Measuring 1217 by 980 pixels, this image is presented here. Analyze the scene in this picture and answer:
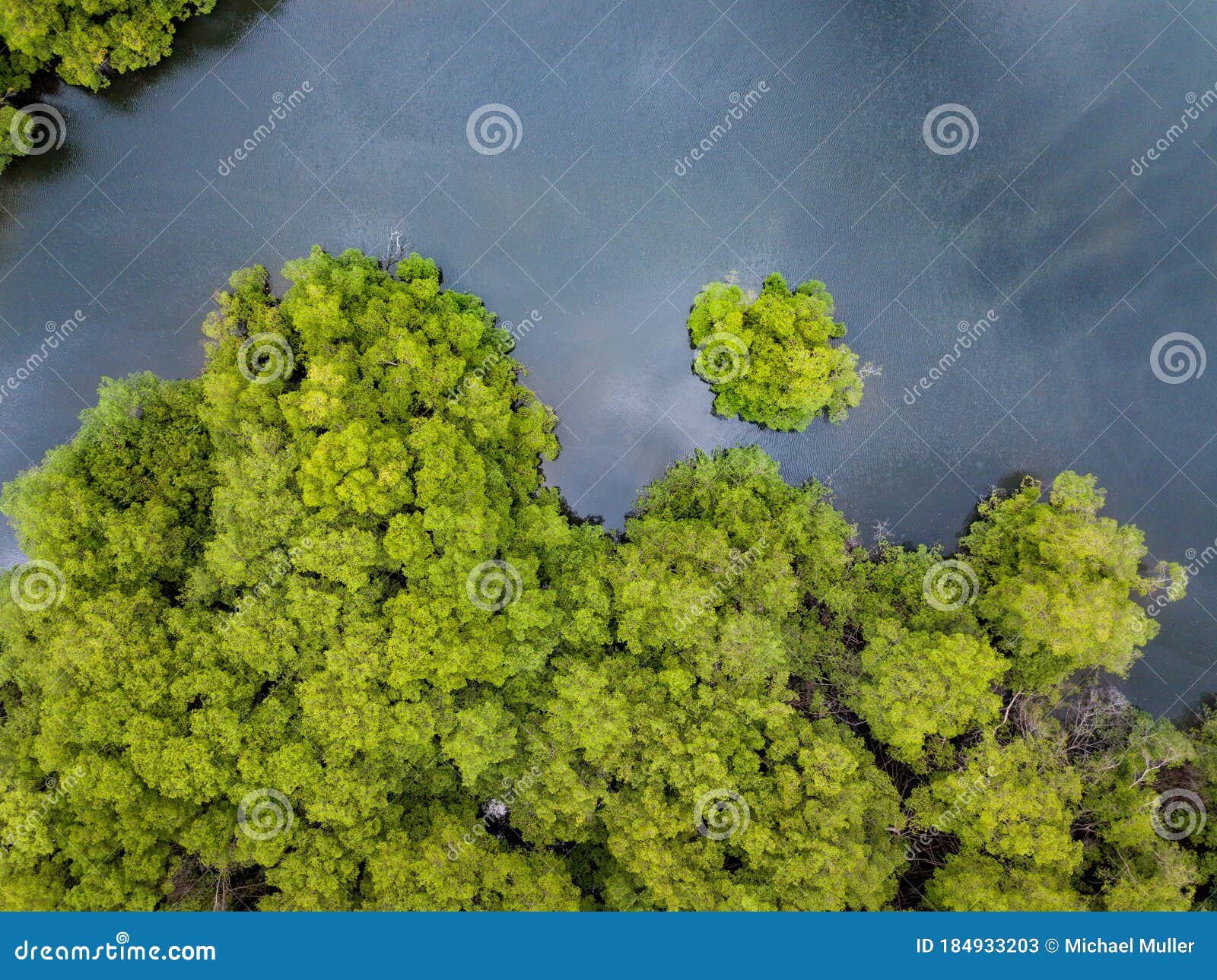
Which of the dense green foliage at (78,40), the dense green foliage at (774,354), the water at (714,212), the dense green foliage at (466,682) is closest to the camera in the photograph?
the dense green foliage at (466,682)

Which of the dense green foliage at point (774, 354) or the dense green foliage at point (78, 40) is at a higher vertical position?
the dense green foliage at point (774, 354)

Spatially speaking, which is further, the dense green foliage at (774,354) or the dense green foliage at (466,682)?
the dense green foliage at (774,354)

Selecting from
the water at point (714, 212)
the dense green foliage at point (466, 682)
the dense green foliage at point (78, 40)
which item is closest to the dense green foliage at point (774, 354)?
the water at point (714, 212)

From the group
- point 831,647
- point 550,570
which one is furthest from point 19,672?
point 831,647

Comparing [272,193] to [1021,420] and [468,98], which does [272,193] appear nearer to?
[468,98]

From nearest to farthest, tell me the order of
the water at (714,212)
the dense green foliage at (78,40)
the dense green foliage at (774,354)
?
the dense green foliage at (78,40) → the dense green foliage at (774,354) → the water at (714,212)

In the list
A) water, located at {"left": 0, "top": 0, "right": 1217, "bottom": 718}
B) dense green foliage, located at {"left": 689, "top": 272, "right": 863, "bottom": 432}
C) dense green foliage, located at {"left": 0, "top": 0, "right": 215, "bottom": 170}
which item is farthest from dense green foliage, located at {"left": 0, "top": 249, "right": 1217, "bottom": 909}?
dense green foliage, located at {"left": 0, "top": 0, "right": 215, "bottom": 170}

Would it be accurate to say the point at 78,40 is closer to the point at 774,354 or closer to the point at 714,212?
the point at 714,212

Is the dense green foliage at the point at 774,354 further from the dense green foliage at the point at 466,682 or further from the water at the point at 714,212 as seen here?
the dense green foliage at the point at 466,682

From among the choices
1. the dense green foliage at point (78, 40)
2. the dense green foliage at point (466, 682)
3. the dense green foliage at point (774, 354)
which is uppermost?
the dense green foliage at point (774, 354)
